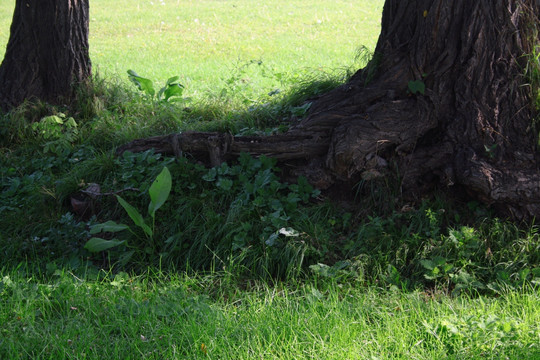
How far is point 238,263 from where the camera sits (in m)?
3.92

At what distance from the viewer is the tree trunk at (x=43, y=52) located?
634 cm

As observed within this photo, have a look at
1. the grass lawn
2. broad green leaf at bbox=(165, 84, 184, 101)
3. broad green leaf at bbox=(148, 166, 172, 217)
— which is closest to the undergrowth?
the grass lawn

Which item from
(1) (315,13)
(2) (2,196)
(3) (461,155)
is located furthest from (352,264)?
(1) (315,13)

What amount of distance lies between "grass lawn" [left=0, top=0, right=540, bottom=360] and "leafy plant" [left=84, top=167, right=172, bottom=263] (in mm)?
78

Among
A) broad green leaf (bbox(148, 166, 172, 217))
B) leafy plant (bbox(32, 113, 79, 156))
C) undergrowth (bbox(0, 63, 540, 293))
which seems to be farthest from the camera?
leafy plant (bbox(32, 113, 79, 156))

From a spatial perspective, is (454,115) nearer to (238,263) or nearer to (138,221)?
(238,263)

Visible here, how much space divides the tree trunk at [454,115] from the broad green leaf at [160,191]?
107cm

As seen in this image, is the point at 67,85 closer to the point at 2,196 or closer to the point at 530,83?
the point at 2,196

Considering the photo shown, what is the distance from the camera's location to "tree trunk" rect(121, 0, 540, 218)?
4168 millimetres

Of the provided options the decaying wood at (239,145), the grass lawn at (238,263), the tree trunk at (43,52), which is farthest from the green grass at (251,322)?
the tree trunk at (43,52)

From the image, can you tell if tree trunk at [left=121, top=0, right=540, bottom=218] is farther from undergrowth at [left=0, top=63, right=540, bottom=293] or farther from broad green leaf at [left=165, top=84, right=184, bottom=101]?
broad green leaf at [left=165, top=84, right=184, bottom=101]

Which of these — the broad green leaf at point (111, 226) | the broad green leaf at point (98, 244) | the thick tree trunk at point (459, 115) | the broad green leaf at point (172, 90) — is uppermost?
the thick tree trunk at point (459, 115)

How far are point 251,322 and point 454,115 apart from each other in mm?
2254

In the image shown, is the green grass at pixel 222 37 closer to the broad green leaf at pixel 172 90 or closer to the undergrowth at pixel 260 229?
the broad green leaf at pixel 172 90
